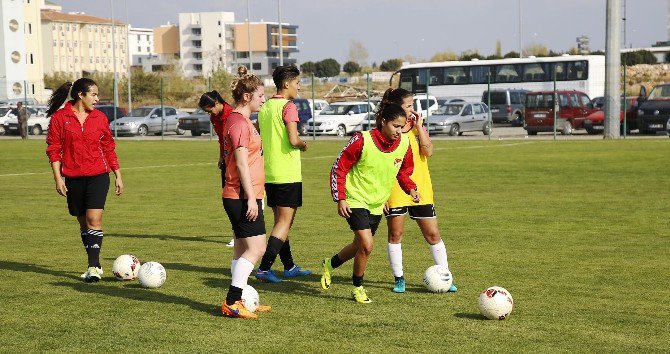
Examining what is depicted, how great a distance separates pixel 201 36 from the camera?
181 meters

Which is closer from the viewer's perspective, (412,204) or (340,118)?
(412,204)

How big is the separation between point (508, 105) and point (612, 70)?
1438 cm

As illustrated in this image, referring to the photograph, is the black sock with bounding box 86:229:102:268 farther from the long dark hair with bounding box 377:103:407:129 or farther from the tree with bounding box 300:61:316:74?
the tree with bounding box 300:61:316:74

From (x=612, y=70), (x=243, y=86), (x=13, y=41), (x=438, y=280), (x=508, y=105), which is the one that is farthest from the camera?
(x=13, y=41)

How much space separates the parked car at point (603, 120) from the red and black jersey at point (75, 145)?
32439 millimetres

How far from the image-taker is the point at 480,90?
190 feet

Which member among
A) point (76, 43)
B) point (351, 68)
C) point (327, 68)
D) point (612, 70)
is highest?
point (76, 43)

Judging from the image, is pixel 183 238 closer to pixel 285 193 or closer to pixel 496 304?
pixel 285 193

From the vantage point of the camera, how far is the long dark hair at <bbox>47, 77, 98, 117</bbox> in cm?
909

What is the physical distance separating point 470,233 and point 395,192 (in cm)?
427

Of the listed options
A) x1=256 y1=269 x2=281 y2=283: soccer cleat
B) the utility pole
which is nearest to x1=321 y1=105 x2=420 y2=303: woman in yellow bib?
x1=256 y1=269 x2=281 y2=283: soccer cleat

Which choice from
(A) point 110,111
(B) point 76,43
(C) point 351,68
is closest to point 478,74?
(A) point 110,111

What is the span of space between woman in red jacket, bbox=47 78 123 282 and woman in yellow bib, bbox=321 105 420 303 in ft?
8.35

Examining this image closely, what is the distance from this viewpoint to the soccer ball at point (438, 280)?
8.34 meters
